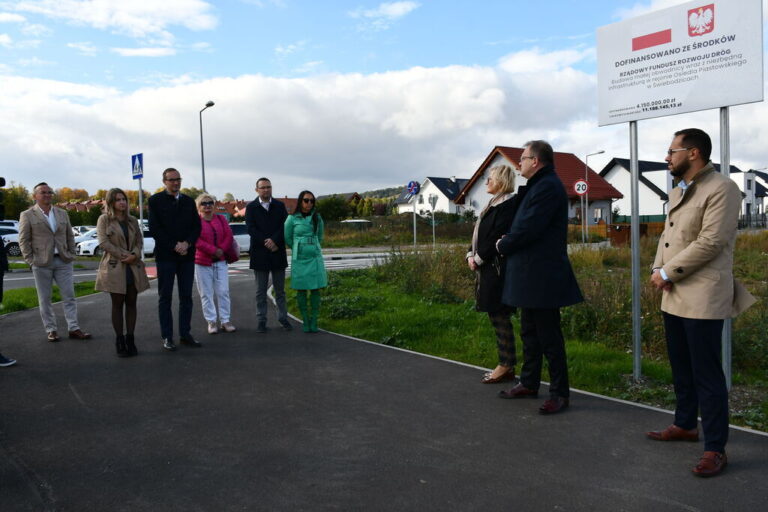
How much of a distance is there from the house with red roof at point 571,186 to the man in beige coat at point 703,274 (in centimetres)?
4743

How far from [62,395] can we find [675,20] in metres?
6.24

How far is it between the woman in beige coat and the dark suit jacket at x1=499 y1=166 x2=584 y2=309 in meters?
4.51

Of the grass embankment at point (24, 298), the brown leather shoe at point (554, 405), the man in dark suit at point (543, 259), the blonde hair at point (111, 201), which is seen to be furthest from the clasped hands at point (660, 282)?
the grass embankment at point (24, 298)

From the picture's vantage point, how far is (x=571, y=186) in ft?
176

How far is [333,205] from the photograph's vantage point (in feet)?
180

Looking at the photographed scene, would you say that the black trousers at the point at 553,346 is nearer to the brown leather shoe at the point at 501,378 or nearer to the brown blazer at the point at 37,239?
the brown leather shoe at the point at 501,378

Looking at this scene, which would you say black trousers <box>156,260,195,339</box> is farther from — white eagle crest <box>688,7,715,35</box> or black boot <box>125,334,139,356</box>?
white eagle crest <box>688,7,715,35</box>

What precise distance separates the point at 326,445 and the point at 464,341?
352 cm

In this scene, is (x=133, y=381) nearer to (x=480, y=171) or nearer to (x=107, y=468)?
(x=107, y=468)

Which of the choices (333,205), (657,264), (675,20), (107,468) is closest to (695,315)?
(657,264)

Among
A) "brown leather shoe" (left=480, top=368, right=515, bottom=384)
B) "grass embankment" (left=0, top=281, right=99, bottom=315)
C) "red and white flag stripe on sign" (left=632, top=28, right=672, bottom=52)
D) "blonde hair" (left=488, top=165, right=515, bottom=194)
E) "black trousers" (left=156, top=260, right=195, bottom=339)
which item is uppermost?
"red and white flag stripe on sign" (left=632, top=28, right=672, bottom=52)

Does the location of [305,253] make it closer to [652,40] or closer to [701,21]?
[652,40]

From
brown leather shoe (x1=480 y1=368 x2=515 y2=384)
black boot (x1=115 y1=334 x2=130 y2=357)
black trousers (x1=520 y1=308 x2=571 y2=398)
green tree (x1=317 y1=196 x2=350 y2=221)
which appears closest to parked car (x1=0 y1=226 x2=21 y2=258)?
black boot (x1=115 y1=334 x2=130 y2=357)

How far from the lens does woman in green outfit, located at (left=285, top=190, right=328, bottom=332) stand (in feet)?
27.3
